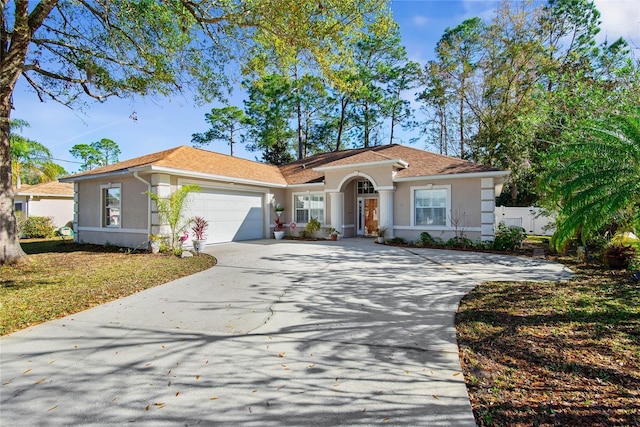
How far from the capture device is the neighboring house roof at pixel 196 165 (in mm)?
12071

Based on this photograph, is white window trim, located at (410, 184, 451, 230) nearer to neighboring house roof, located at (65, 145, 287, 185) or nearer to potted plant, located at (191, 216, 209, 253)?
neighboring house roof, located at (65, 145, 287, 185)

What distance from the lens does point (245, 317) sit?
4844 mm

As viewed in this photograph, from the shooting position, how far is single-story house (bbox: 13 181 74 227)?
68.6ft

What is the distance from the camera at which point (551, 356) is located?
3.54 metres

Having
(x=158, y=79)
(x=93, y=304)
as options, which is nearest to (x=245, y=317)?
(x=93, y=304)

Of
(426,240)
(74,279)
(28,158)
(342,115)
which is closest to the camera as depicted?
(74,279)

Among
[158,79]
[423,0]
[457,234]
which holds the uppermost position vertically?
[423,0]

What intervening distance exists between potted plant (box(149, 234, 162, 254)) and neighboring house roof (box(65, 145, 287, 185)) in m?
2.35

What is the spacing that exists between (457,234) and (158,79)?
487 inches

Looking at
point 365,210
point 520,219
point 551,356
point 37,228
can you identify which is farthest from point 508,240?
point 37,228

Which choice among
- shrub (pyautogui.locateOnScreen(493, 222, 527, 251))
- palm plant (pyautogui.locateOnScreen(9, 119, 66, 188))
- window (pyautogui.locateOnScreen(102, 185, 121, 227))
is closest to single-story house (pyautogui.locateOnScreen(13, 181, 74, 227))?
palm plant (pyautogui.locateOnScreen(9, 119, 66, 188))

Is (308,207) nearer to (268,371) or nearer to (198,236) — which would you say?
(198,236)

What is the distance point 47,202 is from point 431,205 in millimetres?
24320

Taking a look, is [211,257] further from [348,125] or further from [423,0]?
[348,125]
